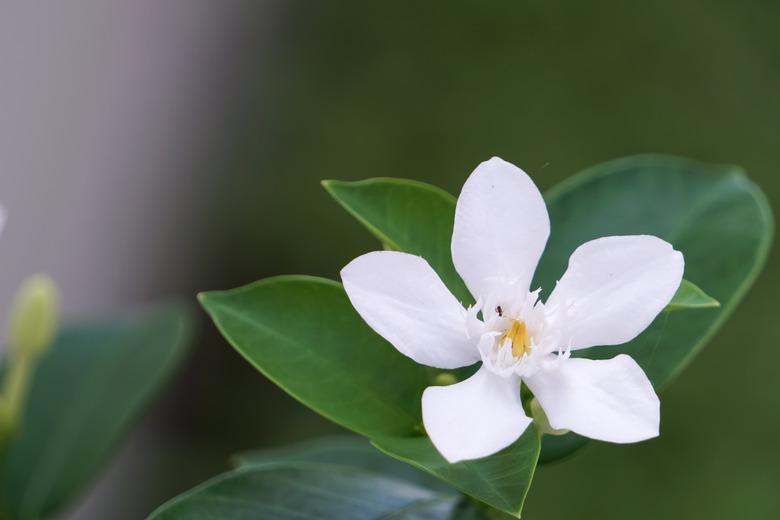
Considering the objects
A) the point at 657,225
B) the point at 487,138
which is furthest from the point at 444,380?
the point at 487,138

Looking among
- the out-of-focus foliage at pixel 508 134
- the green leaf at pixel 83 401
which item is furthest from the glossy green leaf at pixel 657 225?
the out-of-focus foliage at pixel 508 134

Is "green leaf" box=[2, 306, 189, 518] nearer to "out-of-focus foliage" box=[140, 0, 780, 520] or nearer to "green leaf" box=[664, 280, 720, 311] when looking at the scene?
"green leaf" box=[664, 280, 720, 311]

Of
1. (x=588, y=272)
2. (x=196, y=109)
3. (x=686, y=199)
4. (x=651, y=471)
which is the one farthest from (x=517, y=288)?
(x=196, y=109)

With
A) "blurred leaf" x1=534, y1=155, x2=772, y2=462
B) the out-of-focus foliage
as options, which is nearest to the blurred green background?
the out-of-focus foliage

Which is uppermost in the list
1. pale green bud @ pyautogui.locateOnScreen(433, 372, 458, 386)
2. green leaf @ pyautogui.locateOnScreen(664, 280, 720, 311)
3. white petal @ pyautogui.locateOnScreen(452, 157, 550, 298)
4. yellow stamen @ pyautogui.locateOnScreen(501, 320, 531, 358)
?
white petal @ pyautogui.locateOnScreen(452, 157, 550, 298)

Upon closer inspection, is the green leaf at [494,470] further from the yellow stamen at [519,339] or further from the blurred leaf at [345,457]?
the blurred leaf at [345,457]

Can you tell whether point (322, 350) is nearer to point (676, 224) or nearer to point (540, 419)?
point (540, 419)

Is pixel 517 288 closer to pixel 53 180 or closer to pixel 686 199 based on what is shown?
pixel 686 199
